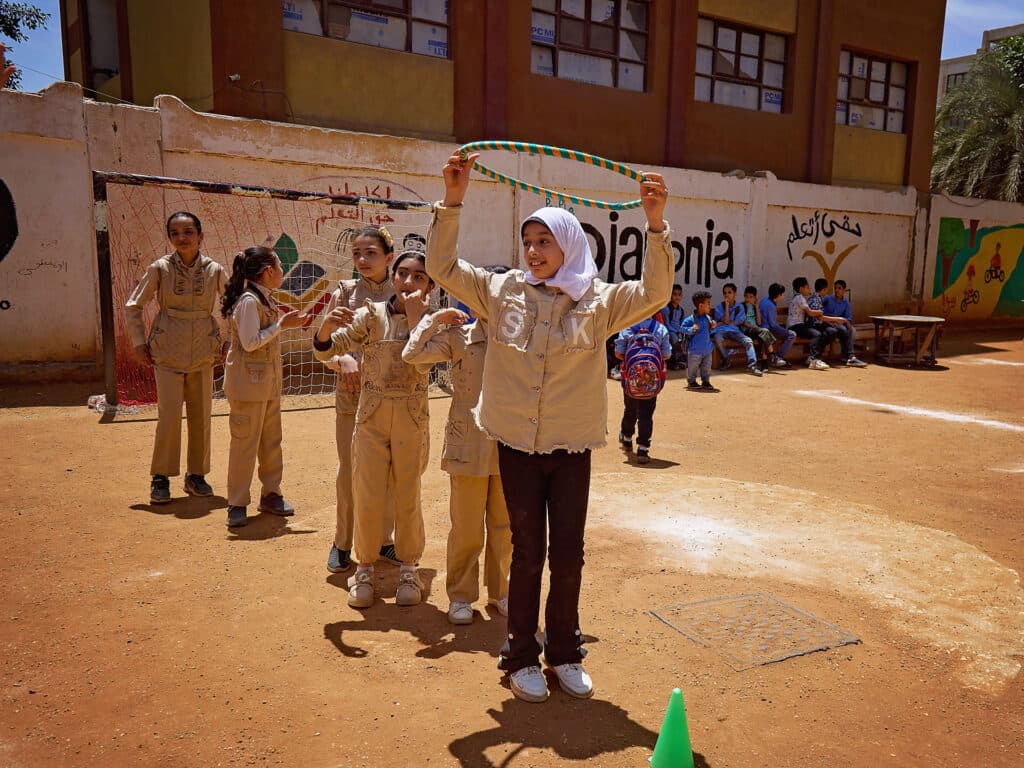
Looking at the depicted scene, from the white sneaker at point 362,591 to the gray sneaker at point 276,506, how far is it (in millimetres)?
1528

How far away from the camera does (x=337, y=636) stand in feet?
11.8

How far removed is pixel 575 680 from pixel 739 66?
56.0ft

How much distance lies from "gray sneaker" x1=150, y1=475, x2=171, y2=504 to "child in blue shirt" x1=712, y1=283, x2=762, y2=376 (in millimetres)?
9349

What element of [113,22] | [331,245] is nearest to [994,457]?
[331,245]

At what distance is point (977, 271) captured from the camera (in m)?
21.2

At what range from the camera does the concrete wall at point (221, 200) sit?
942cm

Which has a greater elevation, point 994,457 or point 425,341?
point 425,341

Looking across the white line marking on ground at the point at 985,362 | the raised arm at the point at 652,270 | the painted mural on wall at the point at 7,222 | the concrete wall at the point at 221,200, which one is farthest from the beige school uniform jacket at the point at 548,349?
the white line marking on ground at the point at 985,362

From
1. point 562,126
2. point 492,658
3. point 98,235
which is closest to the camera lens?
point 492,658

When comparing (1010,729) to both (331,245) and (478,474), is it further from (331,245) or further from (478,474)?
(331,245)

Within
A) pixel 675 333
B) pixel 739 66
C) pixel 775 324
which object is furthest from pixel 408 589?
pixel 739 66

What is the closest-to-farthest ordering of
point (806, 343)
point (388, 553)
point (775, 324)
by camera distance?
point (388, 553) → point (775, 324) → point (806, 343)

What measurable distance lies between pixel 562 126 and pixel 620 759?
13.7m

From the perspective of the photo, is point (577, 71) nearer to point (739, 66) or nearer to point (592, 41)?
point (592, 41)
